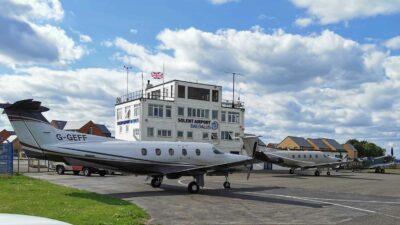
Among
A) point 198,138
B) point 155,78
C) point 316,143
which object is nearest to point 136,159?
point 198,138

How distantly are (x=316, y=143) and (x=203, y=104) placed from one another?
79.1m

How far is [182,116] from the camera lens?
2409 inches

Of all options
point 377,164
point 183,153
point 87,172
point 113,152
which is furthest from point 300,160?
point 113,152

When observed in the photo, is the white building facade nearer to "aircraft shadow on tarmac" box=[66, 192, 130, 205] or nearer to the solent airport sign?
the solent airport sign

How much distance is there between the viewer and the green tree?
504 ft

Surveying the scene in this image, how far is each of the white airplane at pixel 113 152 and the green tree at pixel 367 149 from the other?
138675mm

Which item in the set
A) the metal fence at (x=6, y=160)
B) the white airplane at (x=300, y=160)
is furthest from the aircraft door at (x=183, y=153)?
the white airplane at (x=300, y=160)

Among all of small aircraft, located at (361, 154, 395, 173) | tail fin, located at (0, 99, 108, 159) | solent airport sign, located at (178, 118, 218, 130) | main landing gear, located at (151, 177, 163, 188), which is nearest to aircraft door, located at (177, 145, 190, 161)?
main landing gear, located at (151, 177, 163, 188)

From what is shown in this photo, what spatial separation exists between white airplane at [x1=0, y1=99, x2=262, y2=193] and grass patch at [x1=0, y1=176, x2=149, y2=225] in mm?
2483

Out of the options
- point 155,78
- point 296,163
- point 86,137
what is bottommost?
point 296,163

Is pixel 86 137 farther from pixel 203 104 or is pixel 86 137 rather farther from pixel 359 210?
pixel 203 104

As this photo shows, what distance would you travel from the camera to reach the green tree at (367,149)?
15375 cm

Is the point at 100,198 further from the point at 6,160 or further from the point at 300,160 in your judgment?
the point at 300,160

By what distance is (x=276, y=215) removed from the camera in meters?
16.2
